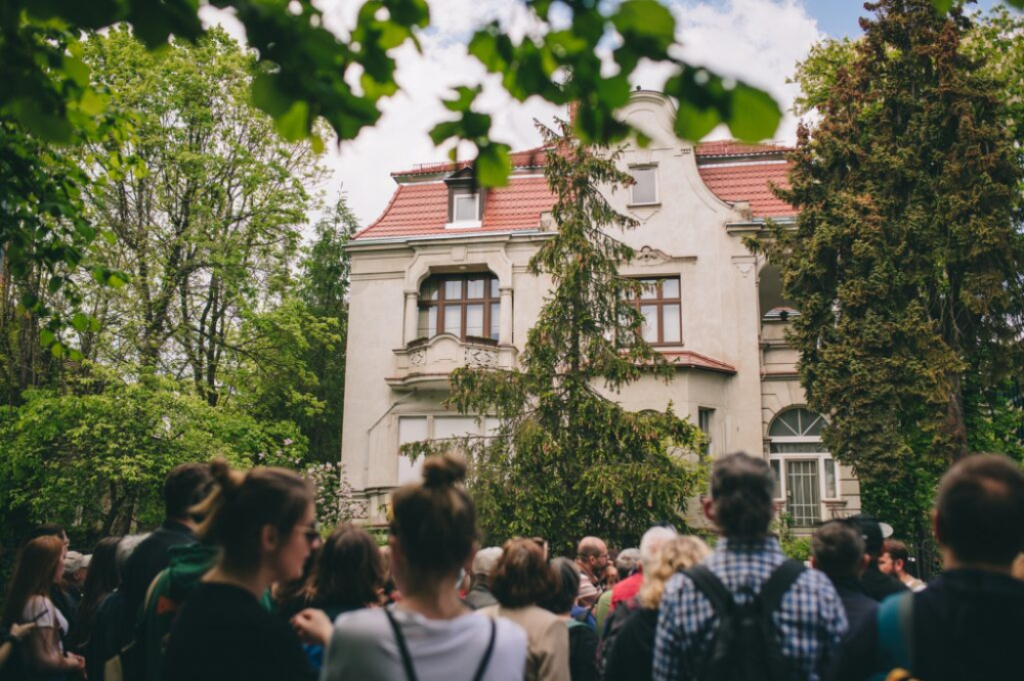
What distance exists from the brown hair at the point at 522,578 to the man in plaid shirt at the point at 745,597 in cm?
153

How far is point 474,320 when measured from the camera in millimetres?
29359

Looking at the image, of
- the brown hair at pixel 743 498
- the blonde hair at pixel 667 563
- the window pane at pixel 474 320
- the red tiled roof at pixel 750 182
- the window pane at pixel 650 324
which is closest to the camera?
the brown hair at pixel 743 498

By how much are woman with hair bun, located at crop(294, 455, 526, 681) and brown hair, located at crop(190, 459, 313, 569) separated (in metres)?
0.45

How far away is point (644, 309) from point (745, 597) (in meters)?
24.3

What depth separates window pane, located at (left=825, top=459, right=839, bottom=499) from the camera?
2597 cm

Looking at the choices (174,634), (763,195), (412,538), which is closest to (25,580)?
(174,634)

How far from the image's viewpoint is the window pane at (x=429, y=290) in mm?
29812

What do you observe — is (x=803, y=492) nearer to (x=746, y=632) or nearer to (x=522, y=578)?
(x=522, y=578)

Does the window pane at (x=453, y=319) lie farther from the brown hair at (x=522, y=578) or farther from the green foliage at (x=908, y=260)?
the brown hair at (x=522, y=578)

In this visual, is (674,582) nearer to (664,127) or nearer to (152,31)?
(152,31)

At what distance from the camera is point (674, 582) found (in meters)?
3.95

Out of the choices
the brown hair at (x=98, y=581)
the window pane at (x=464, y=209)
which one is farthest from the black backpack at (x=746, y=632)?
the window pane at (x=464, y=209)

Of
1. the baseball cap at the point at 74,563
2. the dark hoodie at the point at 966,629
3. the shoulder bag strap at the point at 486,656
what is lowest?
the baseball cap at the point at 74,563

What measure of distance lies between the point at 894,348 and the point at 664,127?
1077 centimetres
